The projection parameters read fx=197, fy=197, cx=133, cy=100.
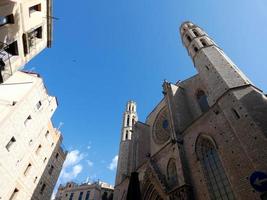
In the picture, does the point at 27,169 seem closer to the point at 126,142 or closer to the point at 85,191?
the point at 126,142

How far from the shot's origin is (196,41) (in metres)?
21.1

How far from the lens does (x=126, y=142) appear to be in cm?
2902

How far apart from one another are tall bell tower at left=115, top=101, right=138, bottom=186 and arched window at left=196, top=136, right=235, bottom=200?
10.5m

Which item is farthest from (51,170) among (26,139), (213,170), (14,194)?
(213,170)

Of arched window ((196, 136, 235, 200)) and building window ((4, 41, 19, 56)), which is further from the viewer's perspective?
arched window ((196, 136, 235, 200))

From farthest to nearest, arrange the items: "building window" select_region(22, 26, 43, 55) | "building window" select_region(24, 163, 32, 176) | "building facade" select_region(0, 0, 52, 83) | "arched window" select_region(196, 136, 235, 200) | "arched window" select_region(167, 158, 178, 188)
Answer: "building window" select_region(24, 163, 32, 176)
"arched window" select_region(167, 158, 178, 188)
"building window" select_region(22, 26, 43, 55)
"arched window" select_region(196, 136, 235, 200)
"building facade" select_region(0, 0, 52, 83)

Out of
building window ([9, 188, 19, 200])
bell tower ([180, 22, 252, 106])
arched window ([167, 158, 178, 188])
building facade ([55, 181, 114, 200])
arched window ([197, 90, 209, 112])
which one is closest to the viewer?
bell tower ([180, 22, 252, 106])

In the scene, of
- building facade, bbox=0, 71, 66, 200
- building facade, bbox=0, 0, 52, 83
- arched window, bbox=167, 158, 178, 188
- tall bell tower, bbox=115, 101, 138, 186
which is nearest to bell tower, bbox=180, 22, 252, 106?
arched window, bbox=167, 158, 178, 188

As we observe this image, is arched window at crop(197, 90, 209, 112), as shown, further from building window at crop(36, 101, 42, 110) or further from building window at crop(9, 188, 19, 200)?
building window at crop(9, 188, 19, 200)

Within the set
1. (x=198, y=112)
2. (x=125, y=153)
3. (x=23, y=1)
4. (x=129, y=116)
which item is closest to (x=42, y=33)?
(x=23, y=1)

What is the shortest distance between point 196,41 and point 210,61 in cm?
579

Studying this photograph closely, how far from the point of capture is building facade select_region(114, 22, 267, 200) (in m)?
9.77

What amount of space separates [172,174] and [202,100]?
7.61m

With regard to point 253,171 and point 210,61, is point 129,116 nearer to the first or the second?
point 210,61
